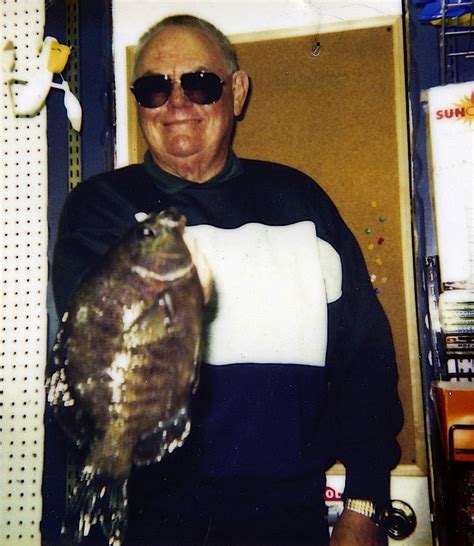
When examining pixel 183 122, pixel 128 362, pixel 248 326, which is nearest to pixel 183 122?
pixel 183 122

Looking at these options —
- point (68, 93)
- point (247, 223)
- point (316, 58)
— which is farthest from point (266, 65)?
point (68, 93)

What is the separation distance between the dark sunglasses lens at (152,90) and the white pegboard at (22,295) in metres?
0.43

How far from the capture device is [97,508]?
200 cm

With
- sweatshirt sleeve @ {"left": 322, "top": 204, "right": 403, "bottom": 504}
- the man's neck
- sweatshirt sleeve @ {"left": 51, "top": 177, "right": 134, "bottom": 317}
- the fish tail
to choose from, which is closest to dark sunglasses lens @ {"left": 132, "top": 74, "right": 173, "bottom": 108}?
the man's neck

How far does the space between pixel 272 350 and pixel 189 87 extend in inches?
40.3

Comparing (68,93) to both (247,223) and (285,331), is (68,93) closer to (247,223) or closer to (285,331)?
(247,223)

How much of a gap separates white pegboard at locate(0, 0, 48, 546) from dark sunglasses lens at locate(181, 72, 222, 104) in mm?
637

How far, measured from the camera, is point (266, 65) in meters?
2.12

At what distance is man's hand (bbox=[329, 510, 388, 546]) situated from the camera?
187cm

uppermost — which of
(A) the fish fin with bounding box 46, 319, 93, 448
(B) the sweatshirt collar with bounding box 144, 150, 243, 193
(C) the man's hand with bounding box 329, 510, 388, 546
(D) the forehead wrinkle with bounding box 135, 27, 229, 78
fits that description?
(D) the forehead wrinkle with bounding box 135, 27, 229, 78

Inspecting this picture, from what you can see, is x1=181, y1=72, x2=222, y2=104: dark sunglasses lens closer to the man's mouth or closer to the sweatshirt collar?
the man's mouth

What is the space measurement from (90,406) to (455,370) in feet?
4.21

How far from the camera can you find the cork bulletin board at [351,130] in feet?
6.54

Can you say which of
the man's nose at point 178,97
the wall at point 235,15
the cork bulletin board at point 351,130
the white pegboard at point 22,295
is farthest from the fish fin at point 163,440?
the man's nose at point 178,97
